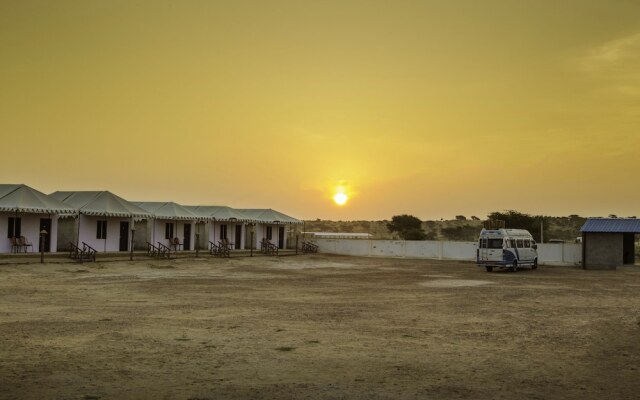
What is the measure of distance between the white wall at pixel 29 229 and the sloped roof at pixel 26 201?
1062 millimetres

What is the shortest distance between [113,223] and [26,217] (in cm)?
790

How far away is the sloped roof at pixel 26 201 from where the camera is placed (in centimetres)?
3756

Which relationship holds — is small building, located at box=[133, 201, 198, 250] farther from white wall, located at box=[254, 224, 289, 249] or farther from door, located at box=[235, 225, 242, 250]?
white wall, located at box=[254, 224, 289, 249]

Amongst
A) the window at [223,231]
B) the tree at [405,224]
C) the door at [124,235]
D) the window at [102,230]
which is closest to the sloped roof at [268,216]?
the window at [223,231]

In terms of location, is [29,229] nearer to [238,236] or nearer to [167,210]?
[167,210]

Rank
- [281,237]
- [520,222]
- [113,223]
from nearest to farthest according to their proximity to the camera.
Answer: [113,223], [281,237], [520,222]

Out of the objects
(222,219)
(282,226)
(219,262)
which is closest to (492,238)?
(219,262)

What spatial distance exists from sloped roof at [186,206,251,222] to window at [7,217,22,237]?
717 inches

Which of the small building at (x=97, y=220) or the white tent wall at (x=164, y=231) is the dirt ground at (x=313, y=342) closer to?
the small building at (x=97, y=220)

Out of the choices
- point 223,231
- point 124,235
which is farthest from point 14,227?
point 223,231

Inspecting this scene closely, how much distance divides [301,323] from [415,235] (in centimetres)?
8335

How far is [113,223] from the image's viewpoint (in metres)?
47.1

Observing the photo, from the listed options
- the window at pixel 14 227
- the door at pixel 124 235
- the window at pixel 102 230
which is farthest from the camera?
the door at pixel 124 235

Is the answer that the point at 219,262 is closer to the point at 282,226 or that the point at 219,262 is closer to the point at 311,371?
the point at 282,226
